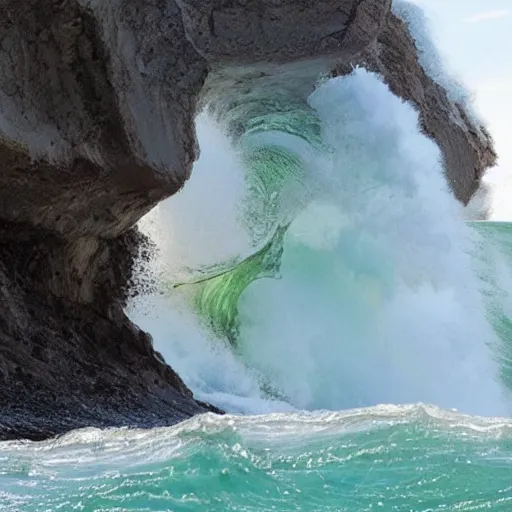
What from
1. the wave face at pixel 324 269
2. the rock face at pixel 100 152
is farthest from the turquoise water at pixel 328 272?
the rock face at pixel 100 152

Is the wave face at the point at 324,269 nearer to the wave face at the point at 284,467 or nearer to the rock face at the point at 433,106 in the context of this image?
the rock face at the point at 433,106

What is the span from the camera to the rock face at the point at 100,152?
541 cm

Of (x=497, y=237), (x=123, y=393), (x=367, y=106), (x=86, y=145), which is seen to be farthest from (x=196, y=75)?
(x=497, y=237)

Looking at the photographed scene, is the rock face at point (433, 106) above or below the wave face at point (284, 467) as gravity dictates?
above

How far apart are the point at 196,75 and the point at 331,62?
1.27 meters

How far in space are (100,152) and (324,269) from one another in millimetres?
4646

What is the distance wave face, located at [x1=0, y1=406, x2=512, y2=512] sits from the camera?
2680 mm

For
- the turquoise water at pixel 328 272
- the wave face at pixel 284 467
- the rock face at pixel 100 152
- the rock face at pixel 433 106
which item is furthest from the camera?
the rock face at pixel 433 106

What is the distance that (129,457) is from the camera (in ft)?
10.4

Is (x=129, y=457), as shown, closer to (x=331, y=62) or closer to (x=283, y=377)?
(x=331, y=62)

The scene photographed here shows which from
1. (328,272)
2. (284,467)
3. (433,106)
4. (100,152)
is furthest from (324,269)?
(284,467)

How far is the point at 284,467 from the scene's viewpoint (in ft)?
9.66

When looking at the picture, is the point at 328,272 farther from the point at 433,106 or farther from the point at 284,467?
the point at 284,467

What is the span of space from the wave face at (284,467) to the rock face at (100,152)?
1.55 m
